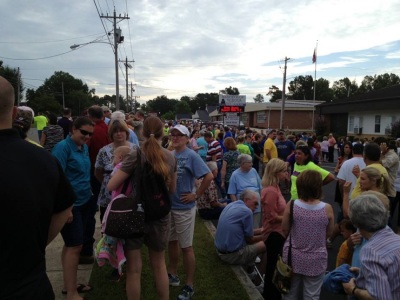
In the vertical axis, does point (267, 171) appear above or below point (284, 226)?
above

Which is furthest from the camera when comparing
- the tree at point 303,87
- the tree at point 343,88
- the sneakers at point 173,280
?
the tree at point 303,87

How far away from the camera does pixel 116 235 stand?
3.06 m

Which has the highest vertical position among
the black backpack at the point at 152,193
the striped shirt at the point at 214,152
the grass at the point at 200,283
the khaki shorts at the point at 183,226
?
the black backpack at the point at 152,193

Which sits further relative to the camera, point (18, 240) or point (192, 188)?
point (192, 188)

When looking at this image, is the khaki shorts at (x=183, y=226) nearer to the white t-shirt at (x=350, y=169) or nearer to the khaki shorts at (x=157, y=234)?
the khaki shorts at (x=157, y=234)

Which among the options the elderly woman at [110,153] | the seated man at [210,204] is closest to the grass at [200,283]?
the elderly woman at [110,153]

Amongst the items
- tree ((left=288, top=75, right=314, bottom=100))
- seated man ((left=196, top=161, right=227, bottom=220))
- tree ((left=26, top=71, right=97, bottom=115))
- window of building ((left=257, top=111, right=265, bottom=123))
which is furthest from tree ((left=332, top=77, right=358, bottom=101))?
seated man ((left=196, top=161, right=227, bottom=220))

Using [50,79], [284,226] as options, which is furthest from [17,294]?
[50,79]

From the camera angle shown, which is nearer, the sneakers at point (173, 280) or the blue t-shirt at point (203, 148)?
the sneakers at point (173, 280)

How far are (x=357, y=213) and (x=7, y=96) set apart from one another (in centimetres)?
230

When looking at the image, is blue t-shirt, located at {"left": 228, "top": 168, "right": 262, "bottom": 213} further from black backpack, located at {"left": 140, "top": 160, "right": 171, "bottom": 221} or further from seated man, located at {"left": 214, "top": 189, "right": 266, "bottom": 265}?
black backpack, located at {"left": 140, "top": 160, "right": 171, "bottom": 221}

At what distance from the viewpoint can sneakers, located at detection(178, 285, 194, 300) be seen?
407 cm

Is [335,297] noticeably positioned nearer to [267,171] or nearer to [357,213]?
[267,171]

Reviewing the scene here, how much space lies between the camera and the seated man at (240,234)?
16.3 ft
